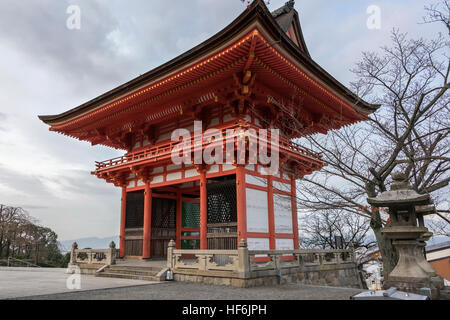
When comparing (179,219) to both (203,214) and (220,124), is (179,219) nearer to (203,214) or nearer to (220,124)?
(203,214)

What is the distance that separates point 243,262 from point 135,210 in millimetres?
9062

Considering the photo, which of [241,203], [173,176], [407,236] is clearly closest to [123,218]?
[173,176]

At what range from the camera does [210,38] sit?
37.6 feet

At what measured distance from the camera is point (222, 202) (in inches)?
539

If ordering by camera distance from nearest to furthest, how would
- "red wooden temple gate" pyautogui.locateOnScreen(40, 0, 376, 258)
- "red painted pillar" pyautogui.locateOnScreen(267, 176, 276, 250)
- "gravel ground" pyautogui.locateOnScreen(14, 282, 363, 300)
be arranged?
"gravel ground" pyautogui.locateOnScreen(14, 282, 363, 300), "red wooden temple gate" pyautogui.locateOnScreen(40, 0, 376, 258), "red painted pillar" pyautogui.locateOnScreen(267, 176, 276, 250)

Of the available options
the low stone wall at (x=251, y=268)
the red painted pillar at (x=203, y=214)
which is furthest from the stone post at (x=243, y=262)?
the red painted pillar at (x=203, y=214)

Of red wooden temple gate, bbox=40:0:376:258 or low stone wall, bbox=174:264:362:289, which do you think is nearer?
low stone wall, bbox=174:264:362:289

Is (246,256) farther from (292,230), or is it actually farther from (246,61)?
(246,61)

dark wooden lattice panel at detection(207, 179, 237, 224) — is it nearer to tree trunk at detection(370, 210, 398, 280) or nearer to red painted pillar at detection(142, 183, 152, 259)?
red painted pillar at detection(142, 183, 152, 259)

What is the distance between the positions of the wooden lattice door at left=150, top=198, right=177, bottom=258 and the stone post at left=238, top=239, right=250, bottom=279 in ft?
24.6

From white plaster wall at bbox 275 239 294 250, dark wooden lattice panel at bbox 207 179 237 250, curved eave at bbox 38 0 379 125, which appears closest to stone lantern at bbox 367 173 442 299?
curved eave at bbox 38 0 379 125

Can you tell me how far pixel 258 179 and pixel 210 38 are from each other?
243 inches

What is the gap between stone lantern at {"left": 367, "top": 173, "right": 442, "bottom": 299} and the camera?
23.8 feet
